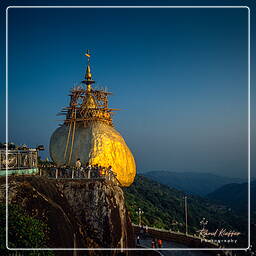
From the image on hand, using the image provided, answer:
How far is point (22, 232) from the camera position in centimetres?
1098

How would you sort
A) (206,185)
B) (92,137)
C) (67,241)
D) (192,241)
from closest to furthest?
(67,241) < (192,241) < (92,137) < (206,185)

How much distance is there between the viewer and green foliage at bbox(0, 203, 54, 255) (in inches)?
426

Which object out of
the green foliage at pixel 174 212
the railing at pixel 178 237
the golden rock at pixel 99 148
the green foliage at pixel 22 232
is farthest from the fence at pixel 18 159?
the green foliage at pixel 174 212

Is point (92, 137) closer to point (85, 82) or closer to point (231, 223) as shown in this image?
point (85, 82)

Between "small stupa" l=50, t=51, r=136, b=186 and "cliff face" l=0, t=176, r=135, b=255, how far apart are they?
16.0 ft

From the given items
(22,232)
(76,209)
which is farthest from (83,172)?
(22,232)

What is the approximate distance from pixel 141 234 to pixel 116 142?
6.28m

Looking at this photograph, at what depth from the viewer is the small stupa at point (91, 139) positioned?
23016mm

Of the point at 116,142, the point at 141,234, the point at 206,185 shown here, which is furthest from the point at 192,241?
the point at 206,185

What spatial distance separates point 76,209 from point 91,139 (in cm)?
759

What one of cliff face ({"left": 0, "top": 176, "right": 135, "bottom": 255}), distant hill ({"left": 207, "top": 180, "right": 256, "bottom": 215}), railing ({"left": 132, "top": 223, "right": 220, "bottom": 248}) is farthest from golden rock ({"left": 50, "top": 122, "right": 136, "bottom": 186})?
distant hill ({"left": 207, "top": 180, "right": 256, "bottom": 215})

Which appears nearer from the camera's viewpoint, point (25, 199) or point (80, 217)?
point (25, 199)

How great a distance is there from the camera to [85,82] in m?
27.8

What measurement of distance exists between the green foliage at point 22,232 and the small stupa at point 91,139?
11.1 metres
